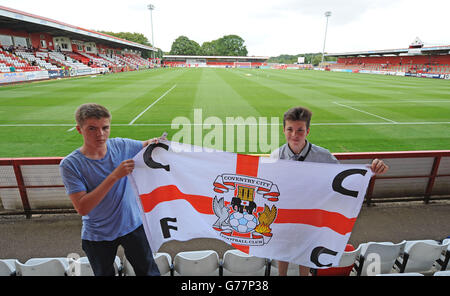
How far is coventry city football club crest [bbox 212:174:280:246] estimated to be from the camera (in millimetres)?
2604

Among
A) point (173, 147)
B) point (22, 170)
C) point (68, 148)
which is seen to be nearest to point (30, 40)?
point (68, 148)

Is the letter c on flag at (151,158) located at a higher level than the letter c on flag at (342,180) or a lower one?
higher

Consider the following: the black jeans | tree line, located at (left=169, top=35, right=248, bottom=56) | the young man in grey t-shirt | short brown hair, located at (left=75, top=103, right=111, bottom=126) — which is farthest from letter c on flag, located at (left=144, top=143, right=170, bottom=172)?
tree line, located at (left=169, top=35, right=248, bottom=56)

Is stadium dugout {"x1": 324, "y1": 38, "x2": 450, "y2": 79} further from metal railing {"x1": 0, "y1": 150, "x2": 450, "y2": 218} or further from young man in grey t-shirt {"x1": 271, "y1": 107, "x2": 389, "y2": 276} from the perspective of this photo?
young man in grey t-shirt {"x1": 271, "y1": 107, "x2": 389, "y2": 276}

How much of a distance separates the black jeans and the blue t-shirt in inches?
2.7

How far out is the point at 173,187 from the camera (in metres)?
2.72

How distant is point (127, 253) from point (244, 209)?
1.28 metres

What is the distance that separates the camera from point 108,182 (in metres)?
2.15

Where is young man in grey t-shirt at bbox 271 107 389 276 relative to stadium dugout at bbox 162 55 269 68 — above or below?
below

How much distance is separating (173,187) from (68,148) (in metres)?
7.62

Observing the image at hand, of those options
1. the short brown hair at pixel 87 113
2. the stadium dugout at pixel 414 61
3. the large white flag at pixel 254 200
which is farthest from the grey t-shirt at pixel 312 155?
the stadium dugout at pixel 414 61

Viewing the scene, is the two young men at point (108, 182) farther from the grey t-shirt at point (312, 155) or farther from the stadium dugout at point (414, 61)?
the stadium dugout at point (414, 61)

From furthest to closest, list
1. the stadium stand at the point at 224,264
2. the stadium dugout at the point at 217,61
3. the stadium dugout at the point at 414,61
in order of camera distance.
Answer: the stadium dugout at the point at 217,61 → the stadium dugout at the point at 414,61 → the stadium stand at the point at 224,264

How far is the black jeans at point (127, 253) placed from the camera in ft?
8.02
